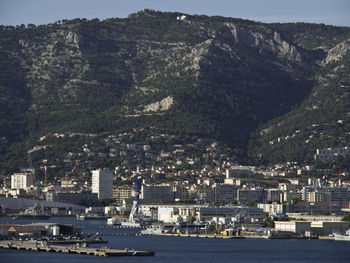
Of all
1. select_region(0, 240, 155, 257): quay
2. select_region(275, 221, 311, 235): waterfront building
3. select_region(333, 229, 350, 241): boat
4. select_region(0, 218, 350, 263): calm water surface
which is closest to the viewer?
select_region(0, 218, 350, 263): calm water surface

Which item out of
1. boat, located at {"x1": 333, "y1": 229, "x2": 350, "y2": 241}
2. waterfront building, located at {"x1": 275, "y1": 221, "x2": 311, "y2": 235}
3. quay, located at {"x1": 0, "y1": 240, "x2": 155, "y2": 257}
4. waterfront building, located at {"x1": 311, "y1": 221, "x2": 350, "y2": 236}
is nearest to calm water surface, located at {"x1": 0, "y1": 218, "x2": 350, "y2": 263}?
quay, located at {"x1": 0, "y1": 240, "x2": 155, "y2": 257}

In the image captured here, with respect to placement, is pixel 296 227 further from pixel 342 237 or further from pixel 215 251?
pixel 215 251

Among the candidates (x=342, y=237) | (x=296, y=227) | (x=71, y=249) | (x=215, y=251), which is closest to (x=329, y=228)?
(x=296, y=227)

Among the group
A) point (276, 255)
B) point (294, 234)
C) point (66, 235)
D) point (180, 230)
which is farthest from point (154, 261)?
point (180, 230)

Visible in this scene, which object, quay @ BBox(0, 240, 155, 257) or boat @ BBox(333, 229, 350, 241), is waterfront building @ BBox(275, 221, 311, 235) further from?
quay @ BBox(0, 240, 155, 257)

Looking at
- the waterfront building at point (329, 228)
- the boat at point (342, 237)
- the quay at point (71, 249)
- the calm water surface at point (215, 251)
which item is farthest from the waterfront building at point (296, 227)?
the quay at point (71, 249)

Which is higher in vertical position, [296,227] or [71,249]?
[296,227]
